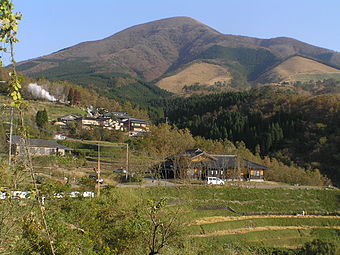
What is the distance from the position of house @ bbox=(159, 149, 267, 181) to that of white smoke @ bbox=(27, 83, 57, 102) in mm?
36210

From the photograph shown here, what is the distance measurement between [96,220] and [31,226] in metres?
5.30

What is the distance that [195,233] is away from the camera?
758 inches

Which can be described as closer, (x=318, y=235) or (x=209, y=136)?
(x=318, y=235)

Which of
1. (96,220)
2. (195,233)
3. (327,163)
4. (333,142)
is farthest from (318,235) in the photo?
(333,142)

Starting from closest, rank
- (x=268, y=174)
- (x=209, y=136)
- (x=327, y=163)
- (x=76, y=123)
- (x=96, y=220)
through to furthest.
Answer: (x=96, y=220), (x=268, y=174), (x=327, y=163), (x=76, y=123), (x=209, y=136)

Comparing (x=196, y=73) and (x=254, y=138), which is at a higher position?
(x=196, y=73)

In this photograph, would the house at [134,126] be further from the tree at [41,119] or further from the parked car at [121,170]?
the parked car at [121,170]

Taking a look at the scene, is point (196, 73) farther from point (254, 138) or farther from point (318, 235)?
point (318, 235)

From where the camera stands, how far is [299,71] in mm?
152000

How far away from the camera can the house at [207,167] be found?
3256cm

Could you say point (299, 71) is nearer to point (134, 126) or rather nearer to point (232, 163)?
point (134, 126)

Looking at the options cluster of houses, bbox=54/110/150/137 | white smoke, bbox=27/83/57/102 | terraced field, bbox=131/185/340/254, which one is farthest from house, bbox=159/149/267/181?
white smoke, bbox=27/83/57/102

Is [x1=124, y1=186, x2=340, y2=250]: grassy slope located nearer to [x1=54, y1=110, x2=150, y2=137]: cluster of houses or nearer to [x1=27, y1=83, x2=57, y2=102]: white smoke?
[x1=54, y1=110, x2=150, y2=137]: cluster of houses

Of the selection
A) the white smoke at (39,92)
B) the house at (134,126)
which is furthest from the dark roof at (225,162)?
the white smoke at (39,92)
